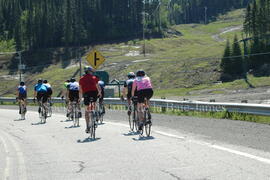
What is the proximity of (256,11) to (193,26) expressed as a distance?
336ft

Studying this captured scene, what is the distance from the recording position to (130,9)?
485 feet

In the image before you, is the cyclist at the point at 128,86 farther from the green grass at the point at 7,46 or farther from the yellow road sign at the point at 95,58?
the green grass at the point at 7,46

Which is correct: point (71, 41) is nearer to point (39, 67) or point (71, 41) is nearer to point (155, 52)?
point (39, 67)

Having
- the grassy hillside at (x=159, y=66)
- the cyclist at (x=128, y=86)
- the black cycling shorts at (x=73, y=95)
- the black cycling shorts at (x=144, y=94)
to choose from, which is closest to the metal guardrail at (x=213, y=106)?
the cyclist at (x=128, y=86)

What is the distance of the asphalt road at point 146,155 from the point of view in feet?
26.1

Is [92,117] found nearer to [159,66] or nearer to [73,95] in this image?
[73,95]

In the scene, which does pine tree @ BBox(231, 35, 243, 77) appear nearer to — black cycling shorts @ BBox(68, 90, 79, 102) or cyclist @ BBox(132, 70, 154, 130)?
black cycling shorts @ BBox(68, 90, 79, 102)

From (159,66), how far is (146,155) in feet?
245

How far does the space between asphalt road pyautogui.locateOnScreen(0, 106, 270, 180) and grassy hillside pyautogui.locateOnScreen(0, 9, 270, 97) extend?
45827mm

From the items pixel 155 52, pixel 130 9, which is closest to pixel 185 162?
pixel 155 52

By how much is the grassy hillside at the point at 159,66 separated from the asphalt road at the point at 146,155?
150 feet

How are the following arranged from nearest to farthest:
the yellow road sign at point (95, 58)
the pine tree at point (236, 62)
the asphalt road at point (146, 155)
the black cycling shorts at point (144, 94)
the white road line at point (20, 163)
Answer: the asphalt road at point (146, 155) < the white road line at point (20, 163) < the black cycling shorts at point (144, 94) < the yellow road sign at point (95, 58) < the pine tree at point (236, 62)

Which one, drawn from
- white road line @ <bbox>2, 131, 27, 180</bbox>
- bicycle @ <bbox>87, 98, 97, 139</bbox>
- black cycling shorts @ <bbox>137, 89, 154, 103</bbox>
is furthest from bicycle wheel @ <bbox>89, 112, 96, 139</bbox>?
white road line @ <bbox>2, 131, 27, 180</bbox>

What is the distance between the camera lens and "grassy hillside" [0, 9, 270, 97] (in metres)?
70.3
